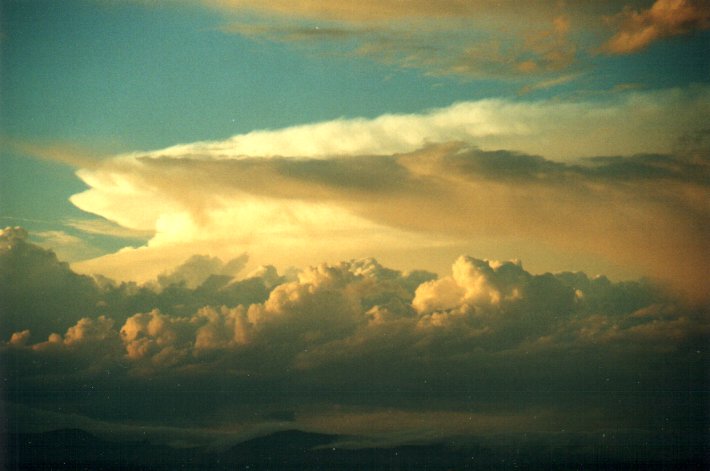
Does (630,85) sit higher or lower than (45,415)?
higher

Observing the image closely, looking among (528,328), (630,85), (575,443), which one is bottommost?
(575,443)

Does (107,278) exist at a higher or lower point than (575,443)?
higher

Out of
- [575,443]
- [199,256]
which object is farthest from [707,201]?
[199,256]

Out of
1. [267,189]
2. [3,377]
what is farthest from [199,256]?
[3,377]

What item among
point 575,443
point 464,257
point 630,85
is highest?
point 630,85

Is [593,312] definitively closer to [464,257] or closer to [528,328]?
[528,328]

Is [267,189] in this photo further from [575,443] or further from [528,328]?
[575,443]
